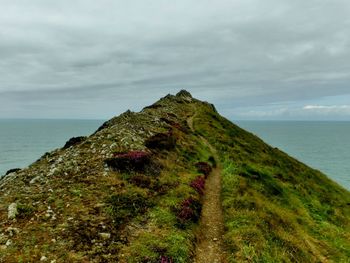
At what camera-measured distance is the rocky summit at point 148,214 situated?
13594 millimetres

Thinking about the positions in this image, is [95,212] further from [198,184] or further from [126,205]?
[198,184]

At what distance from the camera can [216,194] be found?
23359 mm

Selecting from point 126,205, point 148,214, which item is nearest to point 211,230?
point 148,214

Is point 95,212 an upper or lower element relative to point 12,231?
upper

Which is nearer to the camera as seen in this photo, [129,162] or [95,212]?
[95,212]

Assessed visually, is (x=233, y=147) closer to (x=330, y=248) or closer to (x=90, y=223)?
(x=330, y=248)

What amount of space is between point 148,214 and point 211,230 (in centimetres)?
357

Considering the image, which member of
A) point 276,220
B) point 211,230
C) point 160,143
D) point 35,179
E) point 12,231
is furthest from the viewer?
point 160,143

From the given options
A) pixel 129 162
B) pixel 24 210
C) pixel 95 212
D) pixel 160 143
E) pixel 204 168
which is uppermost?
pixel 160 143

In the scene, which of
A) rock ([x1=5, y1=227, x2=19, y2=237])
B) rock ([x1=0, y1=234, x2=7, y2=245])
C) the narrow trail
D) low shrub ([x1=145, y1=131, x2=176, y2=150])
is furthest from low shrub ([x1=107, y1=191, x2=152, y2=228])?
low shrub ([x1=145, y1=131, x2=176, y2=150])

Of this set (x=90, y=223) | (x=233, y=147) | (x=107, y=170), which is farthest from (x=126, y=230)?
(x=233, y=147)

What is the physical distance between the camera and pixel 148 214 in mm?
17031

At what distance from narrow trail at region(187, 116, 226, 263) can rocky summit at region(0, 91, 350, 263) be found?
59mm

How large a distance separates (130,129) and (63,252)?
20662 millimetres
